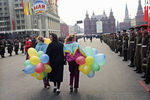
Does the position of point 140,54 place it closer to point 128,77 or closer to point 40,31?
point 128,77

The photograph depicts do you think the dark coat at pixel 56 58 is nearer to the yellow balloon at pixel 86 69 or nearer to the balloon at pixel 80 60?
the balloon at pixel 80 60

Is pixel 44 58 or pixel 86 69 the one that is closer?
pixel 44 58

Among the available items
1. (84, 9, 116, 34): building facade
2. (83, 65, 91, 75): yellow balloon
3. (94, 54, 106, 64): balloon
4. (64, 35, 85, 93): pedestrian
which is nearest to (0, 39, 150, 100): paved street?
(64, 35, 85, 93): pedestrian

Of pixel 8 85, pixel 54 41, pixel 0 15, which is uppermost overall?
pixel 0 15

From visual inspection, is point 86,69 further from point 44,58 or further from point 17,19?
point 17,19

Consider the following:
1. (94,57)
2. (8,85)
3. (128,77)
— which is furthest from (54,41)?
(128,77)

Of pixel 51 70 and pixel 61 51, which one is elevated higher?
pixel 61 51

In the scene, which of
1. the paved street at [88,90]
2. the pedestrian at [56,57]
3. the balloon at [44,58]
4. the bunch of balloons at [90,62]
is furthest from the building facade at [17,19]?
the bunch of balloons at [90,62]

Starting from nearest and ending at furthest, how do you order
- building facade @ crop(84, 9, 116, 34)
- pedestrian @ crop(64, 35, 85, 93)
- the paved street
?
the paved street < pedestrian @ crop(64, 35, 85, 93) < building facade @ crop(84, 9, 116, 34)

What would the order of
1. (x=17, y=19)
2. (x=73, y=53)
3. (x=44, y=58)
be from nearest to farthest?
(x=44, y=58) → (x=73, y=53) → (x=17, y=19)

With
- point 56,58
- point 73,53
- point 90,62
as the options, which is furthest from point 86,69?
point 56,58

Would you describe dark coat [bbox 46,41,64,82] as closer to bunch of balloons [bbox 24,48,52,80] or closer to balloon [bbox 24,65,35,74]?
bunch of balloons [bbox 24,48,52,80]

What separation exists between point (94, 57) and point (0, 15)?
3254 inches

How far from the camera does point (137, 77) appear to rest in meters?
7.05
